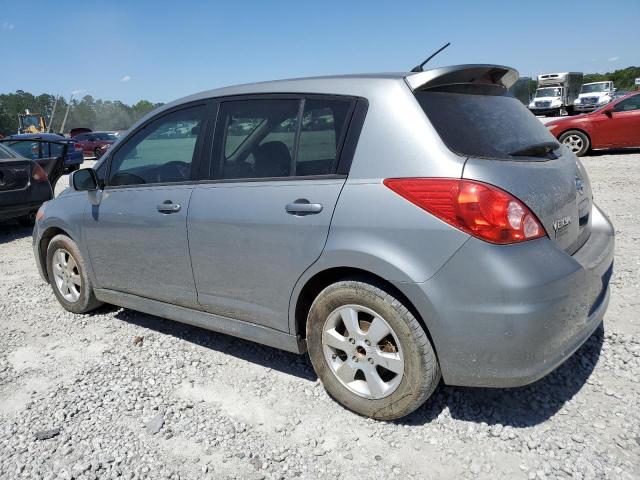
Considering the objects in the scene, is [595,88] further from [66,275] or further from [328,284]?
[328,284]

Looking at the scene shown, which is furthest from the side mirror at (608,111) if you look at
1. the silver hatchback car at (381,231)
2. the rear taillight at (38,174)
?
the rear taillight at (38,174)

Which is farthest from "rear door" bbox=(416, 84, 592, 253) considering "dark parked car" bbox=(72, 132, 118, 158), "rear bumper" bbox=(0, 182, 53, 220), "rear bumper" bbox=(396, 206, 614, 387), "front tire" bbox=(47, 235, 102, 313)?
"dark parked car" bbox=(72, 132, 118, 158)

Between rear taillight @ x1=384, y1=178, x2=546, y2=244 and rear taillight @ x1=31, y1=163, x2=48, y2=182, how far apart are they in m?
7.32

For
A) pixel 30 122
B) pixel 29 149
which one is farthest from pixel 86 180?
pixel 30 122

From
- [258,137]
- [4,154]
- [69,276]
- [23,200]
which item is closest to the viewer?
[258,137]

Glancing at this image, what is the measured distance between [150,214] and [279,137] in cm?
112

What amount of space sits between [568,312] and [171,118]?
2755 millimetres

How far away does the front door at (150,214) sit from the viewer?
3.29m

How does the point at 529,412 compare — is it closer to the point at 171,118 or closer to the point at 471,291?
the point at 471,291

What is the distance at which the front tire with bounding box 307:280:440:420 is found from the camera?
240 cm

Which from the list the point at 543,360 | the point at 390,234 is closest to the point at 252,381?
the point at 390,234

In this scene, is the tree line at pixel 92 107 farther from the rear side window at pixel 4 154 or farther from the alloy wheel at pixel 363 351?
the alloy wheel at pixel 363 351

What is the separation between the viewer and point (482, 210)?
7.14ft

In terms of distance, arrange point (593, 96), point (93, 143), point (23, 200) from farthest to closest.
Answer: point (593, 96) < point (93, 143) < point (23, 200)
